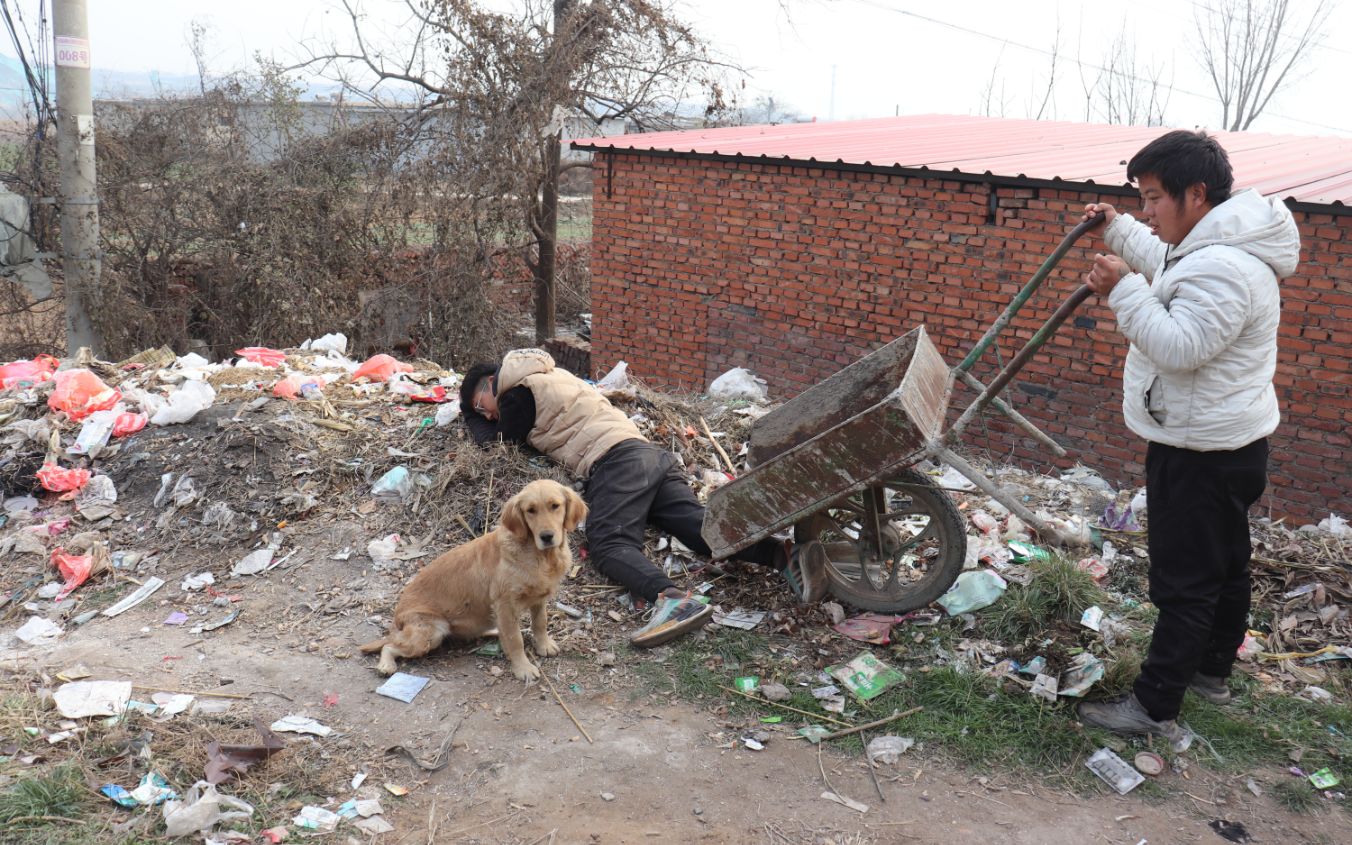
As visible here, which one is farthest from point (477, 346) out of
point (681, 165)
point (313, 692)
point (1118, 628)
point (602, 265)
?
point (1118, 628)

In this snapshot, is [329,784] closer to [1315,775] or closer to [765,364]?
[1315,775]

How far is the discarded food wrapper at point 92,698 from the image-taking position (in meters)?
4.21

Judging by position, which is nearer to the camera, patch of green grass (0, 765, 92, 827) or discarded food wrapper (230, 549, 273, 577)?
patch of green grass (0, 765, 92, 827)

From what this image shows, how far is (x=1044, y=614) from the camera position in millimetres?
4664

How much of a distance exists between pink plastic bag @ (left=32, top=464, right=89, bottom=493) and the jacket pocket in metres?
6.38

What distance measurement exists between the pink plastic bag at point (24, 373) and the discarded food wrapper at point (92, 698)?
16.0ft

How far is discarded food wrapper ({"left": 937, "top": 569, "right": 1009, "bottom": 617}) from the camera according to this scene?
4.88 metres

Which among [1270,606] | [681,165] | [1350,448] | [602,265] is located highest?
[681,165]

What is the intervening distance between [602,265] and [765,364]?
2525 mm

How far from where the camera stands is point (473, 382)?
6.00m

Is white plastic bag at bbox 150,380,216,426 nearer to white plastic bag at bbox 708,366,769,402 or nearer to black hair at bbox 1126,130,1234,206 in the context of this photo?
white plastic bag at bbox 708,366,769,402

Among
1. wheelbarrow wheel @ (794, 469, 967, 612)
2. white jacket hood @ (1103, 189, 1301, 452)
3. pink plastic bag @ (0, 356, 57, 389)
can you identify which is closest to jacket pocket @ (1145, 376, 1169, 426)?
white jacket hood @ (1103, 189, 1301, 452)

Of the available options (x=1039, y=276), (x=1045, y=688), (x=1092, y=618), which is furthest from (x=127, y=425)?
(x=1092, y=618)

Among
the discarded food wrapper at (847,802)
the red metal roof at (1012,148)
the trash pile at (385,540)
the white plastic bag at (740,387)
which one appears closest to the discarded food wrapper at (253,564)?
the trash pile at (385,540)
